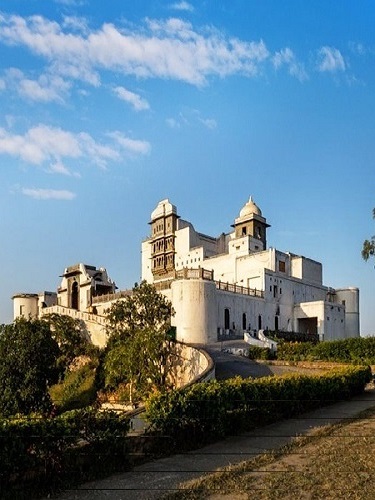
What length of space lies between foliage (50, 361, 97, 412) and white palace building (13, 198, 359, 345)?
392cm

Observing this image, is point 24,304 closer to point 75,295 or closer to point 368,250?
point 75,295

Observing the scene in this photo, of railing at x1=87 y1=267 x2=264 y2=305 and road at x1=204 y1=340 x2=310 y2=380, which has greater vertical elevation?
railing at x1=87 y1=267 x2=264 y2=305

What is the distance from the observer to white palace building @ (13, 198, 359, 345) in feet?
125

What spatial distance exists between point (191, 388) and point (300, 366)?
62.2 ft

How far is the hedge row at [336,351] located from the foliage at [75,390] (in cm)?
1132

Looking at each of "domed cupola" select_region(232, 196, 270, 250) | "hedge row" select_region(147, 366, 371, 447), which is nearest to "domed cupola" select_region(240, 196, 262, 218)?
"domed cupola" select_region(232, 196, 270, 250)

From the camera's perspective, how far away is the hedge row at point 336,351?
30.7 m

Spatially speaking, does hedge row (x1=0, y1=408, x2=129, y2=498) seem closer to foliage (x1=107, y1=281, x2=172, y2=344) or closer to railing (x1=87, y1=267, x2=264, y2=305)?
foliage (x1=107, y1=281, x2=172, y2=344)

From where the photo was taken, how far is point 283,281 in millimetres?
49188

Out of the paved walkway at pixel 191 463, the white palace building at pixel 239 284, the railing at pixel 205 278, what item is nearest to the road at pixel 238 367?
the white palace building at pixel 239 284

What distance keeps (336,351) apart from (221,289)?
1322 cm

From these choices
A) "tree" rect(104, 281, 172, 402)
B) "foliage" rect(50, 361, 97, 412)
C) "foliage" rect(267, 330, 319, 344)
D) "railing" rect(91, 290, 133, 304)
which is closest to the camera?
"tree" rect(104, 281, 172, 402)

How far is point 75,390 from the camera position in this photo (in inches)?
1241

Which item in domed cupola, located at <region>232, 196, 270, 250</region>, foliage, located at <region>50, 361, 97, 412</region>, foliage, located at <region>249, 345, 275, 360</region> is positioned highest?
domed cupola, located at <region>232, 196, 270, 250</region>
